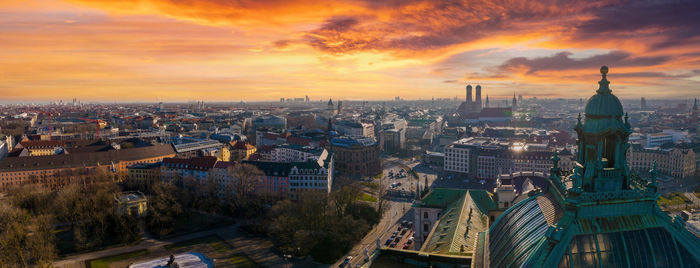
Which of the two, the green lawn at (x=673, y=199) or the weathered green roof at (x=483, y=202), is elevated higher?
the weathered green roof at (x=483, y=202)

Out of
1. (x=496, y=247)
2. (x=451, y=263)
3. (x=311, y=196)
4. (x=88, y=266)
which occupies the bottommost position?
(x=88, y=266)

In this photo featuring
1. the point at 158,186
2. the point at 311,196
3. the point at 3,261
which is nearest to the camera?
the point at 3,261

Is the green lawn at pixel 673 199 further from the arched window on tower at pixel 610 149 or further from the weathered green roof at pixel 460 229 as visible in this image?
the arched window on tower at pixel 610 149

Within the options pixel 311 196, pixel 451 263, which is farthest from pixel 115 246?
pixel 451 263

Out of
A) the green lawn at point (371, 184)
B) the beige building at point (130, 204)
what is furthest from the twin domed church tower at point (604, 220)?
the green lawn at point (371, 184)

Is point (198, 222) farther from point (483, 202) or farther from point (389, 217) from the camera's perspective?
point (483, 202)

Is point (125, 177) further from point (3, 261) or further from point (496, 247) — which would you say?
point (496, 247)
